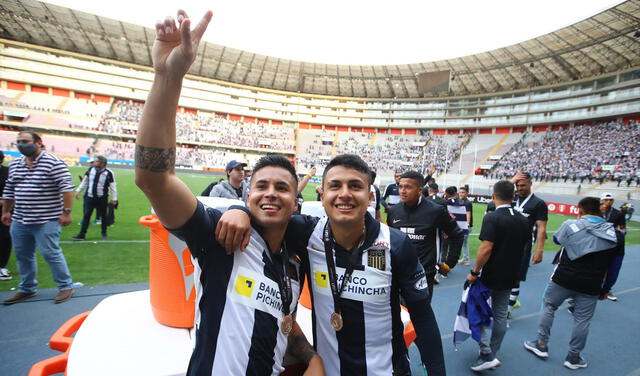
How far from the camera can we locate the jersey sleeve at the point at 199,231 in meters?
1.15

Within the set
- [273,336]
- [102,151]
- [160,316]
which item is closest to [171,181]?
[273,336]

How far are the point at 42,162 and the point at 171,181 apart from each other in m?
3.87

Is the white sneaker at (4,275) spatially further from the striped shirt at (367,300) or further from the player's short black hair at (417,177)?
the player's short black hair at (417,177)

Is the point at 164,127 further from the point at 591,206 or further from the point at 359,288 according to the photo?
the point at 591,206

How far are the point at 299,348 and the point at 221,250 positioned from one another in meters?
0.63

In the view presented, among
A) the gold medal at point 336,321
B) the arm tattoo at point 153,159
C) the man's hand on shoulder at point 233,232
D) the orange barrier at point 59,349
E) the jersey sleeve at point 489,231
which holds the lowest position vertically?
the orange barrier at point 59,349

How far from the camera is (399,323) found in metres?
1.58

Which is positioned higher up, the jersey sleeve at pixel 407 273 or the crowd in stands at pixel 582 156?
the crowd in stands at pixel 582 156

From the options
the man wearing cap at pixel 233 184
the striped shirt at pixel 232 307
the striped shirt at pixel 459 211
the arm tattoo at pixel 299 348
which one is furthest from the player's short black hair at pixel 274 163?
the striped shirt at pixel 459 211

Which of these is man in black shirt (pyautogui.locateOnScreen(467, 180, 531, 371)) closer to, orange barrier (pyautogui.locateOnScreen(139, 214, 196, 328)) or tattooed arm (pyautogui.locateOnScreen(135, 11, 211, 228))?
orange barrier (pyautogui.locateOnScreen(139, 214, 196, 328))

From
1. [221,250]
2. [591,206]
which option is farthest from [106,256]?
[591,206]

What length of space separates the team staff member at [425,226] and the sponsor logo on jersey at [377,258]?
1904 millimetres

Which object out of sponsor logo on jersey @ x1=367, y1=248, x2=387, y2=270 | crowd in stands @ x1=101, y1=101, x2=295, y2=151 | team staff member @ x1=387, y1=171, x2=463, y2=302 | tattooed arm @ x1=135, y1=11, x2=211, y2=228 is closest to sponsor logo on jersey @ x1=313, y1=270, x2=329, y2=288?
sponsor logo on jersey @ x1=367, y1=248, x2=387, y2=270

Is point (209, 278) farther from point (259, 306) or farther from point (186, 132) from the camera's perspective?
point (186, 132)
